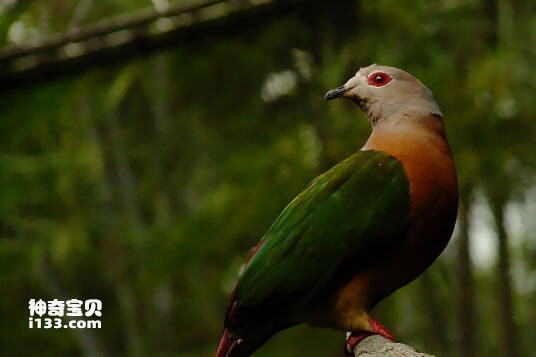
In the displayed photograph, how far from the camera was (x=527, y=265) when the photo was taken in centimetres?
833

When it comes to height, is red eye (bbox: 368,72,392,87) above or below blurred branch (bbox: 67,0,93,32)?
below

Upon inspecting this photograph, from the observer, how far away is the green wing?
181 cm

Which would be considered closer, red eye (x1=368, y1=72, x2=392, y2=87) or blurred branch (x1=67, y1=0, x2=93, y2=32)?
red eye (x1=368, y1=72, x2=392, y2=87)

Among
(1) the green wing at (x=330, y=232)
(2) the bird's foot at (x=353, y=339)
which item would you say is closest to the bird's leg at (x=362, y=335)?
(2) the bird's foot at (x=353, y=339)

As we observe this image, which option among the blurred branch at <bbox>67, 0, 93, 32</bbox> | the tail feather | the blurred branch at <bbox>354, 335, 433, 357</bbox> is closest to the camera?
the blurred branch at <bbox>354, 335, 433, 357</bbox>

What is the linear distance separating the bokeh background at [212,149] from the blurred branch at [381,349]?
0.91m

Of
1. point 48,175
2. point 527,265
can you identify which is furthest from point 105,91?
point 527,265

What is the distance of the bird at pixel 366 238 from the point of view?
1.78 metres

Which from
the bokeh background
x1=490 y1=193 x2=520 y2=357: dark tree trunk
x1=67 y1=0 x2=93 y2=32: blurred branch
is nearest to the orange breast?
the bokeh background

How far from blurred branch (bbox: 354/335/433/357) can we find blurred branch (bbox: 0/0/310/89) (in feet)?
6.46

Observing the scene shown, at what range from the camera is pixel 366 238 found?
5.98ft

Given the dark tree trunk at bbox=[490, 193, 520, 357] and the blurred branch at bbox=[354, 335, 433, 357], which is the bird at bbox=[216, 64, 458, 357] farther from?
the dark tree trunk at bbox=[490, 193, 520, 357]

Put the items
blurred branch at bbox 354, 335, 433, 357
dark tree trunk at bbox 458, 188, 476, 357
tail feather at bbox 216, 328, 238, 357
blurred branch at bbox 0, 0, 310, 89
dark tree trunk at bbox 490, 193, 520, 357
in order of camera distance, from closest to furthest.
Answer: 1. blurred branch at bbox 354, 335, 433, 357
2. tail feather at bbox 216, 328, 238, 357
3. blurred branch at bbox 0, 0, 310, 89
4. dark tree trunk at bbox 458, 188, 476, 357
5. dark tree trunk at bbox 490, 193, 520, 357

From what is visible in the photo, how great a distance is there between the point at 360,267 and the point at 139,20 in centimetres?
197
